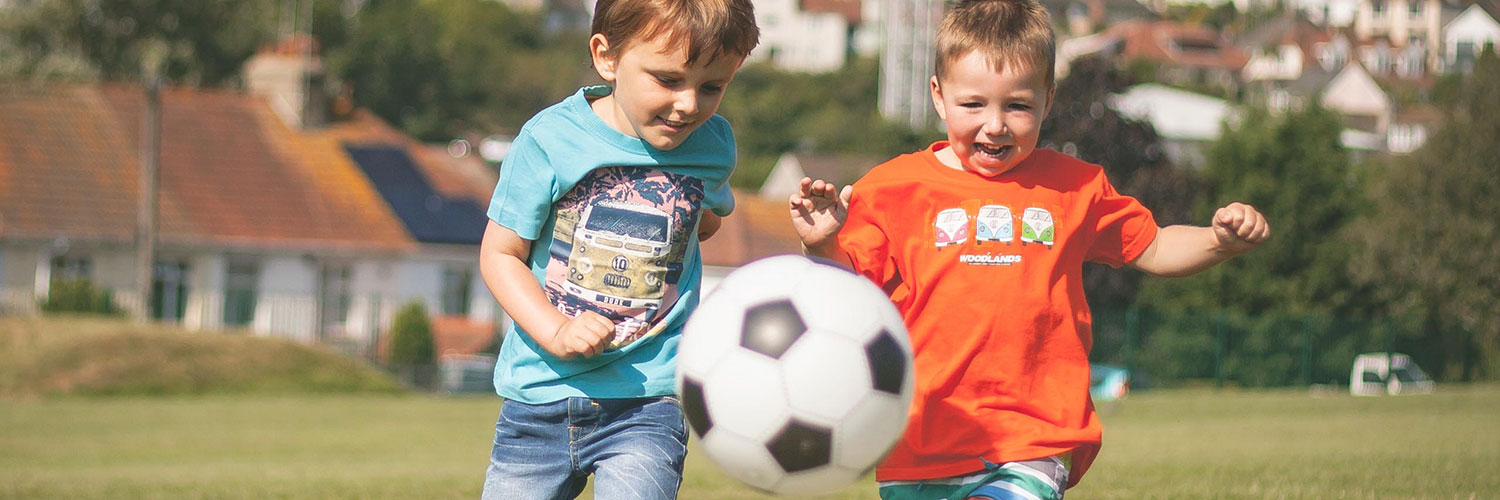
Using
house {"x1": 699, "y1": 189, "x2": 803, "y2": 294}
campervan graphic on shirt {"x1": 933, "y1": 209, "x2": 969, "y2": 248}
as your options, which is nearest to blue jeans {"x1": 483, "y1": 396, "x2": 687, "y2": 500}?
campervan graphic on shirt {"x1": 933, "y1": 209, "x2": 969, "y2": 248}

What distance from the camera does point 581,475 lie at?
4.67 m

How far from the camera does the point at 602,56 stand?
4.54m

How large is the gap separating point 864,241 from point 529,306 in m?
1.03

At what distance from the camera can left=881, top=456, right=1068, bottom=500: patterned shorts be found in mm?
4477

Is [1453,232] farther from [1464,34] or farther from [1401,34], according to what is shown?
[1401,34]

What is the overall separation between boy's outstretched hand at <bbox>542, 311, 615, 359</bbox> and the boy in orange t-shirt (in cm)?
79

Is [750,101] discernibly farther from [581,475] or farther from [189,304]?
[581,475]

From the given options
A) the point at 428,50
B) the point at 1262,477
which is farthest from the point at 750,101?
the point at 1262,477

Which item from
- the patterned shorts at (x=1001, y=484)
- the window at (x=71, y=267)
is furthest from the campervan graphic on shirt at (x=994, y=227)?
the window at (x=71, y=267)

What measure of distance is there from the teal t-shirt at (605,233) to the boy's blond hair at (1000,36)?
2.64ft

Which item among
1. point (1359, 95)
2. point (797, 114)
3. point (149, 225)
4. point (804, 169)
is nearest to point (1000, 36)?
point (149, 225)

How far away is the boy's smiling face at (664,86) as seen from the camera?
14.1 ft

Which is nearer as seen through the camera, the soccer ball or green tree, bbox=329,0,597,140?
the soccer ball

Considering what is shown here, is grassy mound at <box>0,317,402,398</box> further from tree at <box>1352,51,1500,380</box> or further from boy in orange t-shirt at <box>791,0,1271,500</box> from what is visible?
boy in orange t-shirt at <box>791,0,1271,500</box>
